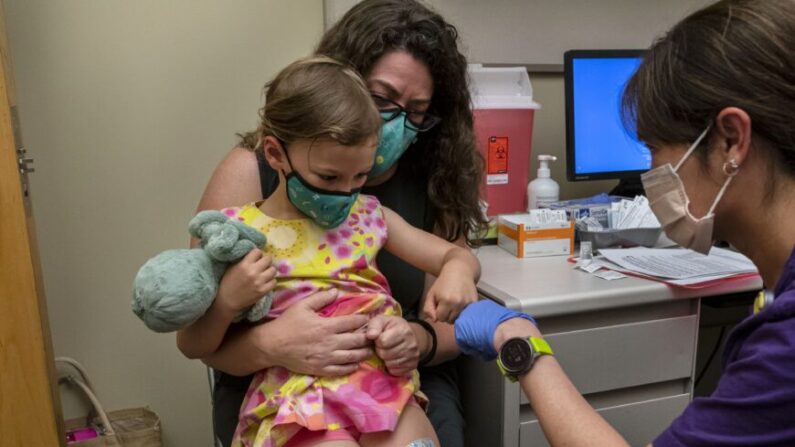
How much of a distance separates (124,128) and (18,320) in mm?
773

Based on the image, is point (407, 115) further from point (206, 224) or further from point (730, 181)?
point (730, 181)

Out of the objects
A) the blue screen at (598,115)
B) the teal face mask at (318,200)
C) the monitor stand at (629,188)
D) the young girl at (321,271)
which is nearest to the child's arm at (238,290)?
the young girl at (321,271)

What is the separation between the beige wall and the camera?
5.65 ft

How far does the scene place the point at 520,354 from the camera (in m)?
0.97

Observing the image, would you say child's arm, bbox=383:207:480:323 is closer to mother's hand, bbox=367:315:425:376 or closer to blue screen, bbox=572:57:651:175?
mother's hand, bbox=367:315:425:376

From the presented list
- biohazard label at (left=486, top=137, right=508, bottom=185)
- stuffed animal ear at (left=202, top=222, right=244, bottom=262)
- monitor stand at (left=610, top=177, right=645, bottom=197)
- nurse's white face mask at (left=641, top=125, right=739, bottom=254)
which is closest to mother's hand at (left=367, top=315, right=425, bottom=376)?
stuffed animal ear at (left=202, top=222, right=244, bottom=262)

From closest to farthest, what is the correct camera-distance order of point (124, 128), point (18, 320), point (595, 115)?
1. point (18, 320)
2. point (124, 128)
3. point (595, 115)

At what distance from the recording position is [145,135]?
5.98ft

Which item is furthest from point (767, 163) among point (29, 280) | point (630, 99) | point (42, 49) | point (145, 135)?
point (42, 49)

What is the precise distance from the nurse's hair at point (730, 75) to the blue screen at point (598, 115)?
983mm

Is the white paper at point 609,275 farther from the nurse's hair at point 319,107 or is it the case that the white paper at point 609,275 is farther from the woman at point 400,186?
the nurse's hair at point 319,107

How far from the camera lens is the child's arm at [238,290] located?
0.97 m

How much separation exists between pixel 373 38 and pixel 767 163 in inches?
30.1

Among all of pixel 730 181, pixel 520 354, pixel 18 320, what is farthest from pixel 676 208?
pixel 18 320
